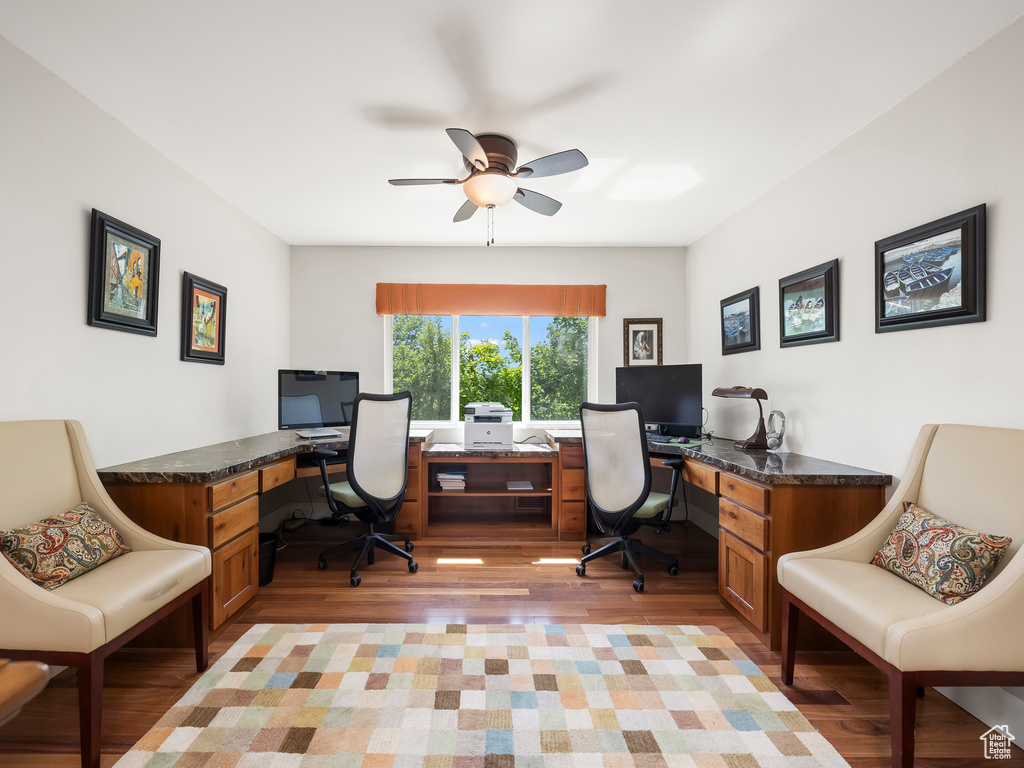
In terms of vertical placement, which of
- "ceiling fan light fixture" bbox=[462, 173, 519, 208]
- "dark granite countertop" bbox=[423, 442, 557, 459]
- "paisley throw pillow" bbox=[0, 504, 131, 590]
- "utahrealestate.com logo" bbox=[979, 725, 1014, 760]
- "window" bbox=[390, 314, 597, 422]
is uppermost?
"ceiling fan light fixture" bbox=[462, 173, 519, 208]

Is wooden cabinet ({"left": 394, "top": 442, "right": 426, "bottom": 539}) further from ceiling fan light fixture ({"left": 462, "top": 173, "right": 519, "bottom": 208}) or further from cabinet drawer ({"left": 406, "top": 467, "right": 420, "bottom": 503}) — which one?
ceiling fan light fixture ({"left": 462, "top": 173, "right": 519, "bottom": 208})

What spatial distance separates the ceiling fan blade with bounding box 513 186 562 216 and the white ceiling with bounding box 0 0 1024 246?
0.20 meters

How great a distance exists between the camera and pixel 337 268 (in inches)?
179

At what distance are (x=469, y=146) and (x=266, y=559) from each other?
2.59 meters

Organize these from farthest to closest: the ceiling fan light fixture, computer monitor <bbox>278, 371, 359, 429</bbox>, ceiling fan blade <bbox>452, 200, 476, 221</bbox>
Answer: computer monitor <bbox>278, 371, 359, 429</bbox> < ceiling fan blade <bbox>452, 200, 476, 221</bbox> < the ceiling fan light fixture

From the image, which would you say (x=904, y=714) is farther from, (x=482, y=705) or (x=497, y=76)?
(x=497, y=76)

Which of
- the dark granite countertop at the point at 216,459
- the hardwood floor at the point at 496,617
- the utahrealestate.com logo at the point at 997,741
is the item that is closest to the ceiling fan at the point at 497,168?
the dark granite countertop at the point at 216,459

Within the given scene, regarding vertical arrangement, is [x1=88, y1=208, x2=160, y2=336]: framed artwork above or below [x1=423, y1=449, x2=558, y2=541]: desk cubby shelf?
above

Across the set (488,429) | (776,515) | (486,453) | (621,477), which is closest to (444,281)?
(488,429)

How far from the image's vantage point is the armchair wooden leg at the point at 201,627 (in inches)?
80.8

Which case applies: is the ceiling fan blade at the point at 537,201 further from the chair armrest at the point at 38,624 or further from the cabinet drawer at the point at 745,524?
the chair armrest at the point at 38,624

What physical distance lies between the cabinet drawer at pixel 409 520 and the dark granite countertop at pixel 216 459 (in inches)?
20.2

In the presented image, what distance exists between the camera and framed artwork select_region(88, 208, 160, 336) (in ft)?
7.48

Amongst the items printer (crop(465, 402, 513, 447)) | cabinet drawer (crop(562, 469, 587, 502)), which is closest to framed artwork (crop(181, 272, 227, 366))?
printer (crop(465, 402, 513, 447))
